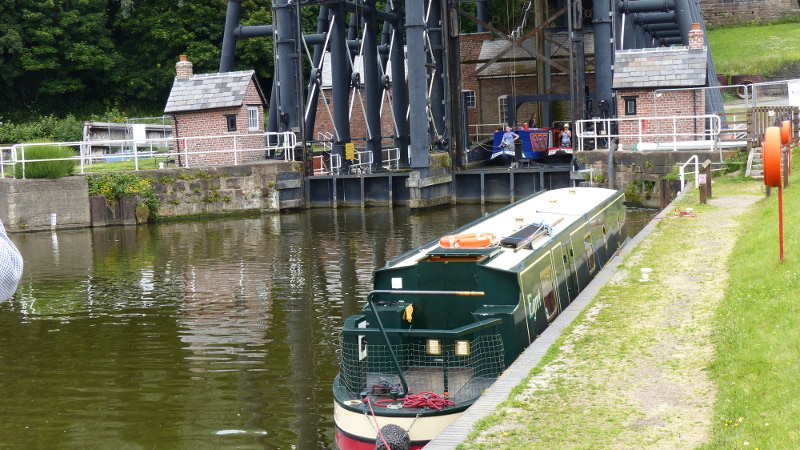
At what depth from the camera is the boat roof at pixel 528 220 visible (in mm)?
12492

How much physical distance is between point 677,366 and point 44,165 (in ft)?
90.2

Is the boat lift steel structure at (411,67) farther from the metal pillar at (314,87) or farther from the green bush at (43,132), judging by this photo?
the green bush at (43,132)

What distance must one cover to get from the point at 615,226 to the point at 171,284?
906 cm

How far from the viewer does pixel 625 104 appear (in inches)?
1359

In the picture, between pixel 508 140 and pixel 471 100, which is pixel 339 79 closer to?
pixel 508 140

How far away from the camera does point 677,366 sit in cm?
1039

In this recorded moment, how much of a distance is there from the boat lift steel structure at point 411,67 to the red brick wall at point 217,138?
1277 millimetres

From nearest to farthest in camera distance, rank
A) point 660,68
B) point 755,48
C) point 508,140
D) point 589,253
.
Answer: point 589,253 < point 660,68 < point 508,140 < point 755,48

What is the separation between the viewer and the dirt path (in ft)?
28.0

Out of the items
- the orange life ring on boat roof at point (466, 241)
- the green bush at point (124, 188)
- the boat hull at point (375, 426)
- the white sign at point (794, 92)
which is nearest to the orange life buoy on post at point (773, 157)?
the orange life ring on boat roof at point (466, 241)

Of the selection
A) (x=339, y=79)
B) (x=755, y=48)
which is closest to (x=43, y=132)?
(x=339, y=79)

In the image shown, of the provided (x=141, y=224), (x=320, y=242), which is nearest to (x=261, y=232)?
(x=320, y=242)

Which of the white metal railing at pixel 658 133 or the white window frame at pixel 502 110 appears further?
the white window frame at pixel 502 110

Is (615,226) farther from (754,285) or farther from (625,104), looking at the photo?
(625,104)
